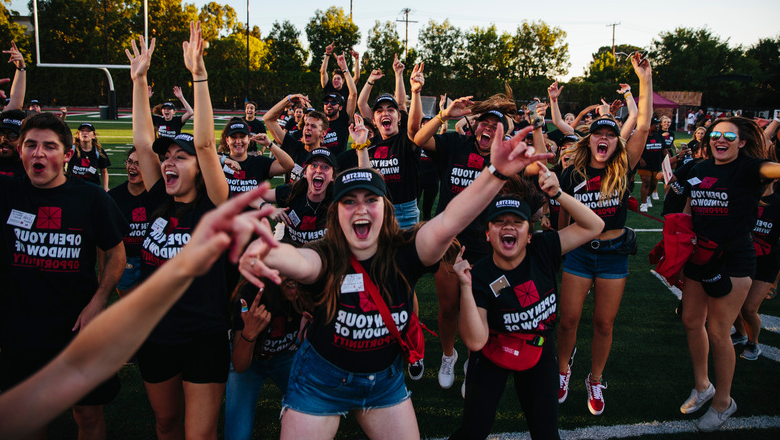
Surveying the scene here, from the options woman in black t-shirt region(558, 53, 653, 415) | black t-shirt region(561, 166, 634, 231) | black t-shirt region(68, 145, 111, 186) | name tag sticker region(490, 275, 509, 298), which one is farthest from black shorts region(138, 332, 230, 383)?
black t-shirt region(68, 145, 111, 186)

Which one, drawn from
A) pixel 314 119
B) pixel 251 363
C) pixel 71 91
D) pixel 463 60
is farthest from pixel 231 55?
pixel 251 363

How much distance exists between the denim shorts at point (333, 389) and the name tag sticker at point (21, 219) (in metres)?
1.96

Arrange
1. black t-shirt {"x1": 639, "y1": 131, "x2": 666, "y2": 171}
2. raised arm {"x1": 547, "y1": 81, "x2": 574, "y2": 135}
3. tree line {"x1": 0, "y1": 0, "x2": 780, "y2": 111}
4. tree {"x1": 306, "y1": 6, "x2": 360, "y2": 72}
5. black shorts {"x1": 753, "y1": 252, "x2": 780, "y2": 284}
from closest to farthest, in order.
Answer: black shorts {"x1": 753, "y1": 252, "x2": 780, "y2": 284} → raised arm {"x1": 547, "y1": 81, "x2": 574, "y2": 135} → black t-shirt {"x1": 639, "y1": 131, "x2": 666, "y2": 171} → tree line {"x1": 0, "y1": 0, "x2": 780, "y2": 111} → tree {"x1": 306, "y1": 6, "x2": 360, "y2": 72}

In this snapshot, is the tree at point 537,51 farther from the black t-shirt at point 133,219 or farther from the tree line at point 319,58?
the black t-shirt at point 133,219

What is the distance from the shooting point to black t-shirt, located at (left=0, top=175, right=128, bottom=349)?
299cm

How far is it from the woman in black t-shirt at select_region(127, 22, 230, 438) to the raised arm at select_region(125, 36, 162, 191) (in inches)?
0.9

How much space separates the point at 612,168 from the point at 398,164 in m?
2.34

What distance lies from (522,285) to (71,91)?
49.7 meters

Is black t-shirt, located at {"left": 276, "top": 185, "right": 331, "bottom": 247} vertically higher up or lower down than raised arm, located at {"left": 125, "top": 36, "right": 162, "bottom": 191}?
lower down

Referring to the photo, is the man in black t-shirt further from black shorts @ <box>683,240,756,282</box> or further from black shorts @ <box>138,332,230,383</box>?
black shorts @ <box>683,240,756,282</box>

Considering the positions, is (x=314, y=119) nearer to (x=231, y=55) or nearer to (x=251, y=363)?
(x=251, y=363)

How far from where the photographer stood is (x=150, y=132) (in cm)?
338

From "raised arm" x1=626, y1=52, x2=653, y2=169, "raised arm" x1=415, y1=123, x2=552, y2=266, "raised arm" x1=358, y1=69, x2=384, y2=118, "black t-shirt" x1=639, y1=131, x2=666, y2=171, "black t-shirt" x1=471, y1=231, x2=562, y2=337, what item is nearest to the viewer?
"raised arm" x1=415, y1=123, x2=552, y2=266

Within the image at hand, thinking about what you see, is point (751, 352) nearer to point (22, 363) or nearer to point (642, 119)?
point (642, 119)
